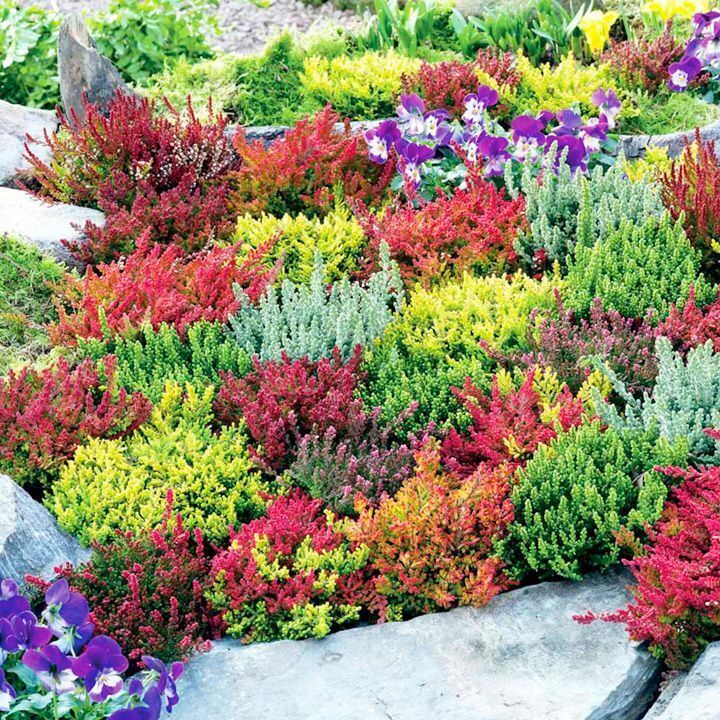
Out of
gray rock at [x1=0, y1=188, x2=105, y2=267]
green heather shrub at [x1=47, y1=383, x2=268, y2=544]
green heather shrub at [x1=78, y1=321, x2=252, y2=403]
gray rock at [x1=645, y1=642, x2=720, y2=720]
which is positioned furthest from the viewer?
gray rock at [x1=0, y1=188, x2=105, y2=267]

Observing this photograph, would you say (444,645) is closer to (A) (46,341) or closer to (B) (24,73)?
(A) (46,341)

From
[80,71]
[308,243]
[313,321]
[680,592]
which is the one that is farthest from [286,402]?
[80,71]

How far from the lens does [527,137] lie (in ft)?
16.1

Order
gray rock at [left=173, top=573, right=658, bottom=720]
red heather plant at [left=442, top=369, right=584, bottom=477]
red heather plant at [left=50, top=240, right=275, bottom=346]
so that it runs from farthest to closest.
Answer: red heather plant at [left=50, top=240, right=275, bottom=346] < red heather plant at [left=442, top=369, right=584, bottom=477] < gray rock at [left=173, top=573, right=658, bottom=720]

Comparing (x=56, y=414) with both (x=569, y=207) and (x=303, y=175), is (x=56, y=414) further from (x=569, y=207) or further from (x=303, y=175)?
(x=569, y=207)

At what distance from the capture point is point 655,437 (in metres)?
3.39

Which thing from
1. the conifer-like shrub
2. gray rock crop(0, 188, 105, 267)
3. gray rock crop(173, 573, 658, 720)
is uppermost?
gray rock crop(0, 188, 105, 267)

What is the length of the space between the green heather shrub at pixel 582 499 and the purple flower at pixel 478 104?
91.2 inches

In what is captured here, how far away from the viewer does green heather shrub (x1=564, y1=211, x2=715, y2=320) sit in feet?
13.4

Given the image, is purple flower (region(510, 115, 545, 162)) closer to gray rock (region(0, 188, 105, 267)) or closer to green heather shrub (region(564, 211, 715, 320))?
green heather shrub (region(564, 211, 715, 320))

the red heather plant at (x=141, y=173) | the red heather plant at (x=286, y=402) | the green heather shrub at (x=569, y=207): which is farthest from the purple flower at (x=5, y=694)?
the green heather shrub at (x=569, y=207)

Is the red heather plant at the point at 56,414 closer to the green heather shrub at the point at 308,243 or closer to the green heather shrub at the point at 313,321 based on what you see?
the green heather shrub at the point at 313,321

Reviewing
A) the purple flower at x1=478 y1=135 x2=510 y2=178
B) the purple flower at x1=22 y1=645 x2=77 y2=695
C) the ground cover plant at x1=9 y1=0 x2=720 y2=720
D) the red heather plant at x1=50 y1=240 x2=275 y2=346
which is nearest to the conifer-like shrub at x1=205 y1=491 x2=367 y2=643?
the ground cover plant at x1=9 y1=0 x2=720 y2=720

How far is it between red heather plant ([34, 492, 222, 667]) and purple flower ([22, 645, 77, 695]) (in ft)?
1.34
